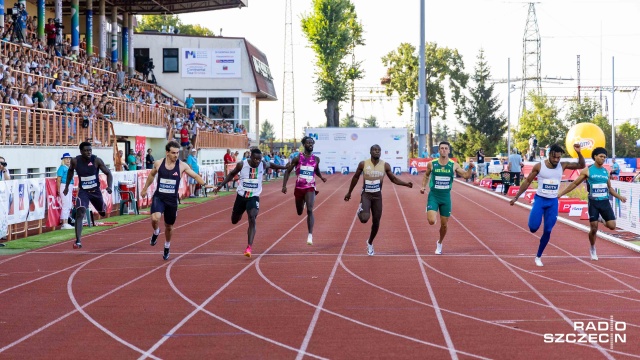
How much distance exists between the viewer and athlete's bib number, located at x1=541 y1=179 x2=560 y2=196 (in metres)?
15.0

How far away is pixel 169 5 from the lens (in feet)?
203

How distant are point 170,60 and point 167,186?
2241 inches

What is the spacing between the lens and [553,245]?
18594 mm

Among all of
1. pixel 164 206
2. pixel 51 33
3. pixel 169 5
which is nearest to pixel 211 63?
pixel 169 5

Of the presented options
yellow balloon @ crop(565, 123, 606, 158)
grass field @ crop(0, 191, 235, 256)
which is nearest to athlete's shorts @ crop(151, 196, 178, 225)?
grass field @ crop(0, 191, 235, 256)

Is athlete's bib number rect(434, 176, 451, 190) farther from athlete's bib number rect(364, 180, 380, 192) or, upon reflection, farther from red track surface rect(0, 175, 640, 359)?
red track surface rect(0, 175, 640, 359)

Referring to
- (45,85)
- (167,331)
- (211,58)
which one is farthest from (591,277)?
(211,58)

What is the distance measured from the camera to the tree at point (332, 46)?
7875cm

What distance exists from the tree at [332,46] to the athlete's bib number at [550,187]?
2555 inches

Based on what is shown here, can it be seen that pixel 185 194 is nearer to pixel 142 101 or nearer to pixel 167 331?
pixel 142 101

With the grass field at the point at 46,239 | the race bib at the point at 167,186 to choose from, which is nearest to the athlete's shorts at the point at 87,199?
the grass field at the point at 46,239

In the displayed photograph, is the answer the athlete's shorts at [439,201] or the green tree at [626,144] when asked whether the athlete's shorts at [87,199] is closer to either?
the athlete's shorts at [439,201]

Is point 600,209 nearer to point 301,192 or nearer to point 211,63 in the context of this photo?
point 301,192

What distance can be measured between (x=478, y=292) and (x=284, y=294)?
2633mm
